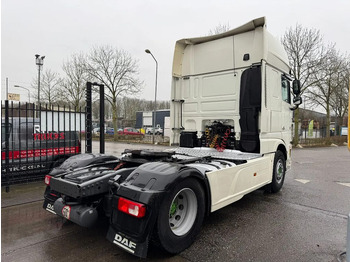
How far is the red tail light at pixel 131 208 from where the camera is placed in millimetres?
2545

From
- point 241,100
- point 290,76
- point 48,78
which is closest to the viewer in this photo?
point 241,100

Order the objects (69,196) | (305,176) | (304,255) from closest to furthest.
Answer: (304,255), (69,196), (305,176)

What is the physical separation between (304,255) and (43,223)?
12.4 feet

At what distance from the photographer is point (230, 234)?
3.52 m

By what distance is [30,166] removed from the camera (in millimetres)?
5934

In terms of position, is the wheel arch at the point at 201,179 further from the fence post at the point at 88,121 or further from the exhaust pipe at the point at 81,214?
the fence post at the point at 88,121

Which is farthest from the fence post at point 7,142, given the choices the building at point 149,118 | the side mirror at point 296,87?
the building at point 149,118

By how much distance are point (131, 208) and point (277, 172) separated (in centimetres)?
417

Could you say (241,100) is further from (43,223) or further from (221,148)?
(43,223)

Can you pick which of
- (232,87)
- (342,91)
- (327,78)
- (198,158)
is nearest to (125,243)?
(198,158)

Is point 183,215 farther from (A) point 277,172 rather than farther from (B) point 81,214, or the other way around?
(A) point 277,172

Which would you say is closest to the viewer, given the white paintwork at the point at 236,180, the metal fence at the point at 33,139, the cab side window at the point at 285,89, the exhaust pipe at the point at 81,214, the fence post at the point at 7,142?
the exhaust pipe at the point at 81,214

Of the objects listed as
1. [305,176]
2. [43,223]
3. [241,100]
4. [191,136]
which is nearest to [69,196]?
[43,223]

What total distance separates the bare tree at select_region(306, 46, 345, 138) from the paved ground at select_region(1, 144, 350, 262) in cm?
1678
